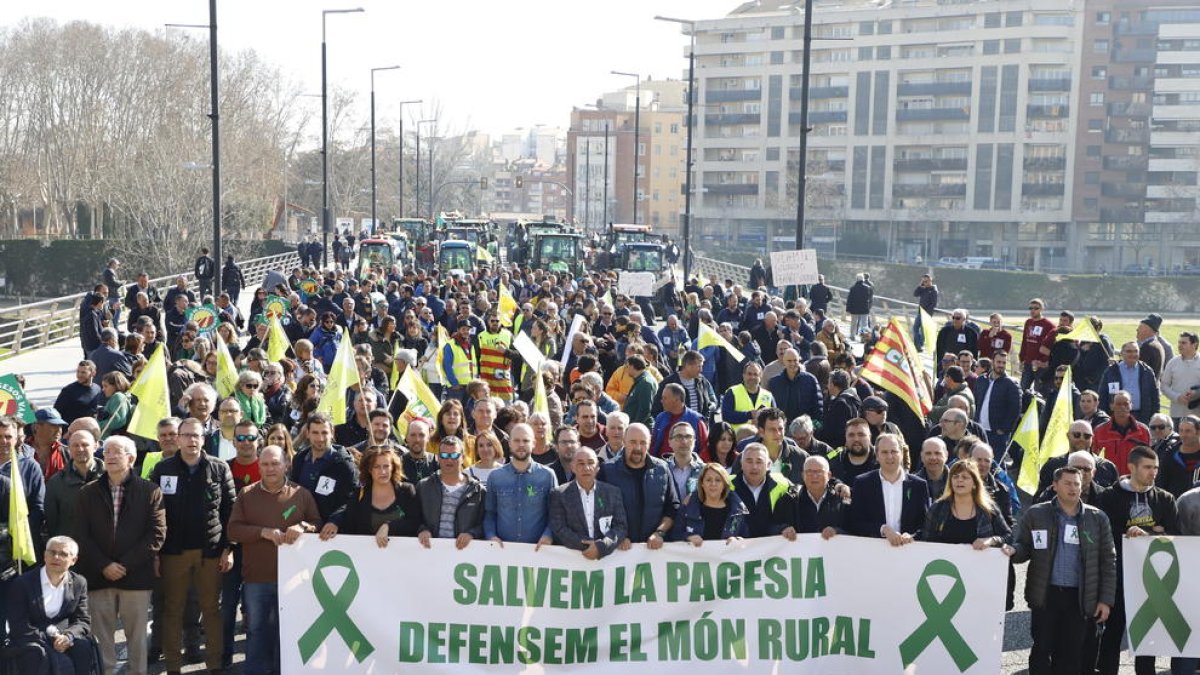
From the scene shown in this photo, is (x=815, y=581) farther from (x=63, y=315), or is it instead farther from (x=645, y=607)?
(x=63, y=315)

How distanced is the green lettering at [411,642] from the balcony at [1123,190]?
369 ft

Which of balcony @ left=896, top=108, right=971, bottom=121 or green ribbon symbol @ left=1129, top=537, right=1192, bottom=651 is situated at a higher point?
balcony @ left=896, top=108, right=971, bottom=121

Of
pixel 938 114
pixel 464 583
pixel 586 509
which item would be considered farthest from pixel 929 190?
pixel 464 583

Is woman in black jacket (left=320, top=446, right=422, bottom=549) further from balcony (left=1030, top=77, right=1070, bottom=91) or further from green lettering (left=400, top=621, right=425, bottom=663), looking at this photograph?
balcony (left=1030, top=77, right=1070, bottom=91)

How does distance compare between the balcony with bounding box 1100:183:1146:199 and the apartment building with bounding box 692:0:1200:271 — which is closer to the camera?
the apartment building with bounding box 692:0:1200:271

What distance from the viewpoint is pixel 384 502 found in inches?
331

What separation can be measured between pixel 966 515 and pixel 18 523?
5.41 m

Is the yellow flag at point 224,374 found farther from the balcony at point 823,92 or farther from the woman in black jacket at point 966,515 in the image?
the balcony at point 823,92

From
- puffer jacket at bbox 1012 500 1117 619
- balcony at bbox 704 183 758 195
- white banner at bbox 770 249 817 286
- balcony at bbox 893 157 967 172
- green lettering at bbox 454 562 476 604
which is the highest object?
balcony at bbox 893 157 967 172

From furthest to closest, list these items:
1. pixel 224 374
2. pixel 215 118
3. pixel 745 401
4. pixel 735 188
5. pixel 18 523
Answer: pixel 735 188 < pixel 215 118 < pixel 224 374 < pixel 745 401 < pixel 18 523

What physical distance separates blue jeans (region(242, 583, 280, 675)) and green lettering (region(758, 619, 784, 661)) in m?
2.85

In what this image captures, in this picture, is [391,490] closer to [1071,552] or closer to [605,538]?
[605,538]

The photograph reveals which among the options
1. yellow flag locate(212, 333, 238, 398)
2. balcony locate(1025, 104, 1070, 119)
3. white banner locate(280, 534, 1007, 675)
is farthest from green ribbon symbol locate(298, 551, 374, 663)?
balcony locate(1025, 104, 1070, 119)

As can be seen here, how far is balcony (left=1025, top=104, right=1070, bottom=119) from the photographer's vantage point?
112 meters
